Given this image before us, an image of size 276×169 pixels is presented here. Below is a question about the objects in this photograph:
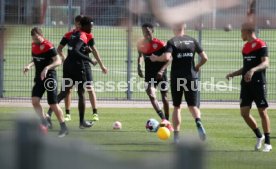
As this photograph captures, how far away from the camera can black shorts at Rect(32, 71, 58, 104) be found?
504 inches

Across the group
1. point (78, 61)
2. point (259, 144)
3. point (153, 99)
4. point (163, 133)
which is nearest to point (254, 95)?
point (259, 144)

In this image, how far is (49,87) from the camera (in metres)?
12.8

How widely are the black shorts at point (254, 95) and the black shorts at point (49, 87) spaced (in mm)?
3221

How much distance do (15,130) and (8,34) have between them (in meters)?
1.35

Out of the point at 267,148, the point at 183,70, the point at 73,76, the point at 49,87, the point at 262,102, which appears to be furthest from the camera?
the point at 73,76

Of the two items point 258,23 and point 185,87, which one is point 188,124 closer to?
point 185,87

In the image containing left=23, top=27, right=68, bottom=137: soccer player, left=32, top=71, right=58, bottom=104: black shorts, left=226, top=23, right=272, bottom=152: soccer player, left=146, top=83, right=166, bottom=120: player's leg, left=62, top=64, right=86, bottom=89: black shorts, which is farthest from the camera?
left=146, top=83, right=166, bottom=120: player's leg

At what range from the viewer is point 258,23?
3406mm

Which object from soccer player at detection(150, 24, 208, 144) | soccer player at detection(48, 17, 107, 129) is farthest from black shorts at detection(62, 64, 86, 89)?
soccer player at detection(150, 24, 208, 144)

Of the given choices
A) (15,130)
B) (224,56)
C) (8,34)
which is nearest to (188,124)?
(224,56)

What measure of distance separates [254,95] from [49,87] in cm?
343

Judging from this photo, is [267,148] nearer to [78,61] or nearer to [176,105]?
[176,105]

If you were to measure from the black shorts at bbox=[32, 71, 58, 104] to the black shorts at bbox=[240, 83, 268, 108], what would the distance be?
3.22 m

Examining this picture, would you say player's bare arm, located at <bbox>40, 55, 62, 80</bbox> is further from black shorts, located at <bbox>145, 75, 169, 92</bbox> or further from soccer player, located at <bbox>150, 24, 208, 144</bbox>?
black shorts, located at <bbox>145, 75, 169, 92</bbox>
